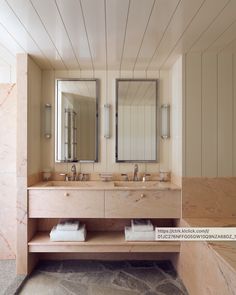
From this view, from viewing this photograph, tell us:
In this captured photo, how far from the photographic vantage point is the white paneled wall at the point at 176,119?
248cm

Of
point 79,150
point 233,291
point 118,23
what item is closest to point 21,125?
point 79,150

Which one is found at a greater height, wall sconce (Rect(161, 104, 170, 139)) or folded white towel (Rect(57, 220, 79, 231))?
wall sconce (Rect(161, 104, 170, 139))

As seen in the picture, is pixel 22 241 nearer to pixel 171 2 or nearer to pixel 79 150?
pixel 79 150

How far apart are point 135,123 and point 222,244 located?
155cm

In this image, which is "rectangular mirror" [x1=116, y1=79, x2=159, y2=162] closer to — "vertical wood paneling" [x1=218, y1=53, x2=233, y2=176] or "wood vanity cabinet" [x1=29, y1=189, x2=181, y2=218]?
"wood vanity cabinet" [x1=29, y1=189, x2=181, y2=218]

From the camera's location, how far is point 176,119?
2.63 m

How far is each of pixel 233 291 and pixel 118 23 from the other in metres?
1.80

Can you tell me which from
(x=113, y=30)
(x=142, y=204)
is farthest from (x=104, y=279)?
(x=113, y=30)

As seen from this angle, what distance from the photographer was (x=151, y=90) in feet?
9.51

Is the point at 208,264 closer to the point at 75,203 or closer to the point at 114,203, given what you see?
the point at 114,203

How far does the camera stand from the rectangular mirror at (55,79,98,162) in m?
A: 2.88

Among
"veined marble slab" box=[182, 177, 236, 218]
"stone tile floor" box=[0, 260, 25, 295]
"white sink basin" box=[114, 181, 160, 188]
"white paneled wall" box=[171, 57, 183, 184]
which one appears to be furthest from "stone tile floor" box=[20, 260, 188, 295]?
"white paneled wall" box=[171, 57, 183, 184]

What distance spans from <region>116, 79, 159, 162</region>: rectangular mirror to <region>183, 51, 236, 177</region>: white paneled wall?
52 cm

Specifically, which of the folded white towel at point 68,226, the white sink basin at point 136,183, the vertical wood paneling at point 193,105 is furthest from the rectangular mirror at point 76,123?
the vertical wood paneling at point 193,105
